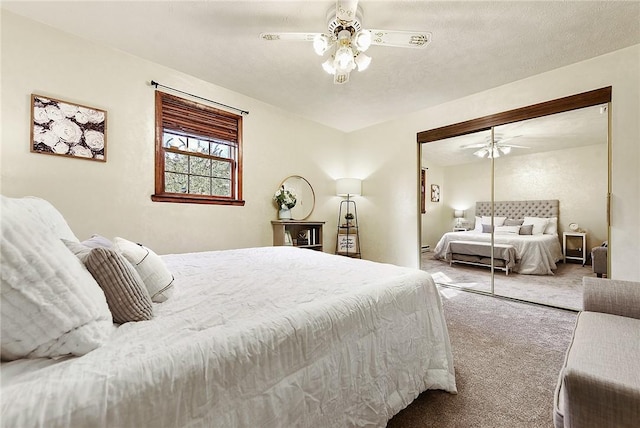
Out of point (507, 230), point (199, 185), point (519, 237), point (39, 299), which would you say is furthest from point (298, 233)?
point (39, 299)

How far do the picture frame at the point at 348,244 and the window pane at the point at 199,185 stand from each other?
7.54 ft

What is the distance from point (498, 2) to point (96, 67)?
11.3ft

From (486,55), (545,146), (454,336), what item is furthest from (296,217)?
(545,146)

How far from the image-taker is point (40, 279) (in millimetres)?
651

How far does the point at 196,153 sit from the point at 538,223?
4135mm

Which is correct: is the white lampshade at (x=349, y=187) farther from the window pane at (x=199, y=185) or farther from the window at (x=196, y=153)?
the window pane at (x=199, y=185)

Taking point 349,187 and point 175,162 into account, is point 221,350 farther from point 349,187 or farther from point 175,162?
point 349,187

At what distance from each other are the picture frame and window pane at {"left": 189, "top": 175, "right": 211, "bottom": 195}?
2.30m

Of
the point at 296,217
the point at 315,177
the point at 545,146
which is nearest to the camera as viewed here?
the point at 545,146

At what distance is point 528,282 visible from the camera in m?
3.07

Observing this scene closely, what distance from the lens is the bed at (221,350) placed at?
→ 1.95 ft

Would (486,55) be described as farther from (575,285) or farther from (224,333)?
(224,333)

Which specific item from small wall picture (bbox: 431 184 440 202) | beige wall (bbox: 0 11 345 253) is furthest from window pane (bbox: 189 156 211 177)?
small wall picture (bbox: 431 184 440 202)

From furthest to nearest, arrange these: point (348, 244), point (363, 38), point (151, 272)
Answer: point (348, 244), point (363, 38), point (151, 272)
